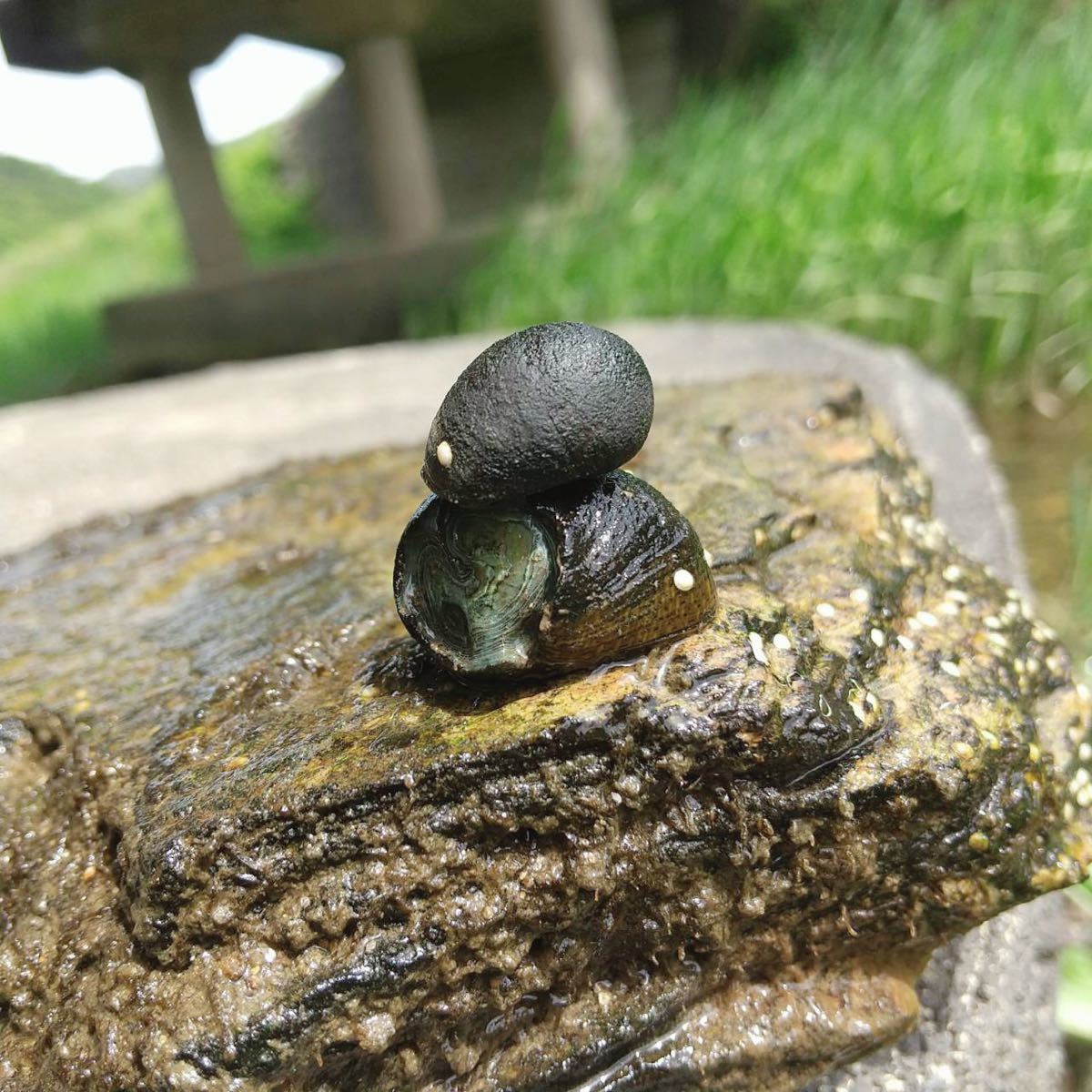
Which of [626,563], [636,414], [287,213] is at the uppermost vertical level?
[636,414]

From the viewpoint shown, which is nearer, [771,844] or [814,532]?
[771,844]

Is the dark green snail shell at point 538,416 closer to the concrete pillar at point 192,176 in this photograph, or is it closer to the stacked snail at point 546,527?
the stacked snail at point 546,527

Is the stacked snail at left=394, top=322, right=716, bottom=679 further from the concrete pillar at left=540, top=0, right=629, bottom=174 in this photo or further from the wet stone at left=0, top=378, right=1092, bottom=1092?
the concrete pillar at left=540, top=0, right=629, bottom=174

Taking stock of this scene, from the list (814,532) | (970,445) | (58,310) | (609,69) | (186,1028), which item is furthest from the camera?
(58,310)

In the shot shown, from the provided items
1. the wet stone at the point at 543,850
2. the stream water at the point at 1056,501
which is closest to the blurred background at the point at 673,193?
the stream water at the point at 1056,501

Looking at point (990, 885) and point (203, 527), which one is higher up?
point (203, 527)

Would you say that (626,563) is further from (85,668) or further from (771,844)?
(85,668)

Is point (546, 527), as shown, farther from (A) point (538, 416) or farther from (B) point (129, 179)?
(B) point (129, 179)

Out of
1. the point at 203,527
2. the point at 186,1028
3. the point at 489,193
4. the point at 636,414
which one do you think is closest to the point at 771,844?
the point at 636,414

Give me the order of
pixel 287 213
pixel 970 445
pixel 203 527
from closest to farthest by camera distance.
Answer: pixel 203 527
pixel 970 445
pixel 287 213

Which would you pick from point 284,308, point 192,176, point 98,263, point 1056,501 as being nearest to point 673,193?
point 1056,501
